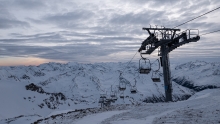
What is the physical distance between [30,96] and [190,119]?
118m

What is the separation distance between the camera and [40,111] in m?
107

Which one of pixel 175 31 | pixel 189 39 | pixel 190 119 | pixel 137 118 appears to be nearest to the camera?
pixel 190 119

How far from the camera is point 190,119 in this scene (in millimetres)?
18094

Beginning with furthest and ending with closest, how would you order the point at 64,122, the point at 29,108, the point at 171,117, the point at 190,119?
1. the point at 29,108
2. the point at 64,122
3. the point at 171,117
4. the point at 190,119

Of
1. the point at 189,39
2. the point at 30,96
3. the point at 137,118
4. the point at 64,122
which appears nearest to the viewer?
the point at 137,118

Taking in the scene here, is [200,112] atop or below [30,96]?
atop

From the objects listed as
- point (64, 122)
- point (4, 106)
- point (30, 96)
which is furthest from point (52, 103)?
point (64, 122)

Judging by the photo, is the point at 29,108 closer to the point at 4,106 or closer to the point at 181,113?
the point at 4,106

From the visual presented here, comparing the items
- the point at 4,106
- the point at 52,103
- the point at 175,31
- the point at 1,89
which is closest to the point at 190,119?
the point at 175,31

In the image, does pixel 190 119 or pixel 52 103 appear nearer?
pixel 190 119

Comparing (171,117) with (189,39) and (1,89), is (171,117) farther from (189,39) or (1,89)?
(1,89)

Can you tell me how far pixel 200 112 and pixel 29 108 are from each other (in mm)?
100526

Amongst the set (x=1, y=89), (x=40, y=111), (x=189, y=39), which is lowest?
(x=40, y=111)

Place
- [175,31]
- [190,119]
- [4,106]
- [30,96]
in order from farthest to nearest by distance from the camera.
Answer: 1. [30,96]
2. [4,106]
3. [175,31]
4. [190,119]
